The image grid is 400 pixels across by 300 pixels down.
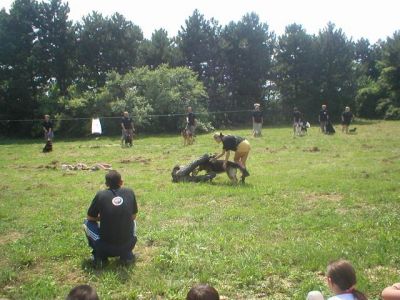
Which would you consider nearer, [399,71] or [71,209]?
[71,209]

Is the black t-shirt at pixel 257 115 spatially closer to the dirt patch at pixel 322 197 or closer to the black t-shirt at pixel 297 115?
the black t-shirt at pixel 297 115

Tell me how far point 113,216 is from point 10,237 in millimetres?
2962

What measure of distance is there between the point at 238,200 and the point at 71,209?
13.1 feet

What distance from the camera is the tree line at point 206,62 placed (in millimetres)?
40875

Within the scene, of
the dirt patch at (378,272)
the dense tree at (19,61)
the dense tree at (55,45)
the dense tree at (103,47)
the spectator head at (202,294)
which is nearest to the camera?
the spectator head at (202,294)

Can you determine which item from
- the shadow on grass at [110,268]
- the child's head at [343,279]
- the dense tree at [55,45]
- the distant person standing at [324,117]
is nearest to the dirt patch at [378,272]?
the child's head at [343,279]

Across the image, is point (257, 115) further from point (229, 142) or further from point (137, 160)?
point (229, 142)

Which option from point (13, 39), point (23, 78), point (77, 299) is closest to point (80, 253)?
point (77, 299)

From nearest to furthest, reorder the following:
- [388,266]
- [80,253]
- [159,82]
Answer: [388,266]
[80,253]
[159,82]

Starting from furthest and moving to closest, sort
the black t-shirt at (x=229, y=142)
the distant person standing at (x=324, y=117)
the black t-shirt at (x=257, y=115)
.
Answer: the distant person standing at (x=324, y=117) < the black t-shirt at (x=257, y=115) < the black t-shirt at (x=229, y=142)

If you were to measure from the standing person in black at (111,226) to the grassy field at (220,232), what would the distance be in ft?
0.77

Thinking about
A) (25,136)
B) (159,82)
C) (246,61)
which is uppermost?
(246,61)

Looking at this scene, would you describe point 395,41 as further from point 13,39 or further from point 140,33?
point 13,39

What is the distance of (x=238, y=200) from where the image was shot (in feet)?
35.8
